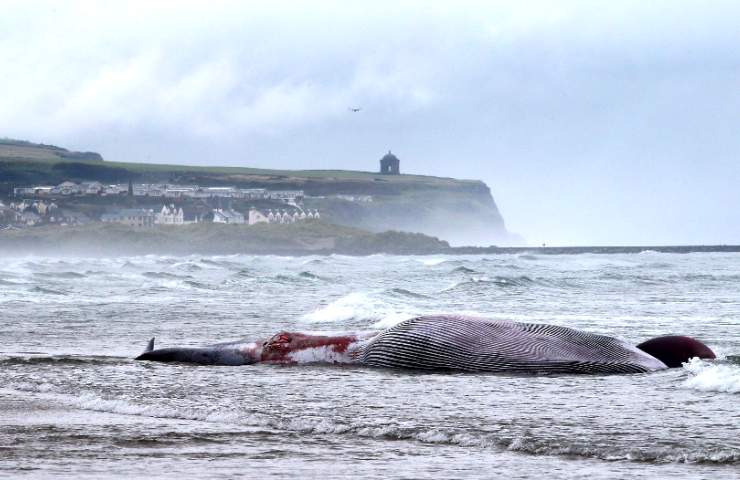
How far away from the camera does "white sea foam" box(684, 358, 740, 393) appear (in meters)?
8.94

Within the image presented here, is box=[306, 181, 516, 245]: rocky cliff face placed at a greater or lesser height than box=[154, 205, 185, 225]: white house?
greater

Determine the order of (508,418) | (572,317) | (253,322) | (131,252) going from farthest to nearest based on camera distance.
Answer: (131,252) < (572,317) < (253,322) < (508,418)

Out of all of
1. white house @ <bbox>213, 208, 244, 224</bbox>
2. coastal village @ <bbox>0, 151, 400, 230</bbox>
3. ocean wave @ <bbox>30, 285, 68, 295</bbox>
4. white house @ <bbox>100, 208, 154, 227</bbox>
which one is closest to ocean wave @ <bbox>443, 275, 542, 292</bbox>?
ocean wave @ <bbox>30, 285, 68, 295</bbox>

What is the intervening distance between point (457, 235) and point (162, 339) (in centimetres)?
17717

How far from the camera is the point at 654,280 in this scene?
127 feet

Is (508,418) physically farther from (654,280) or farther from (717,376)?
(654,280)

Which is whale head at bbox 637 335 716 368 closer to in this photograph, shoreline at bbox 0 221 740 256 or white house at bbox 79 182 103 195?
shoreline at bbox 0 221 740 256

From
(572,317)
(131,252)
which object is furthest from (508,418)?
(131,252)

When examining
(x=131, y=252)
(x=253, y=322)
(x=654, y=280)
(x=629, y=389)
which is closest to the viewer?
(x=629, y=389)

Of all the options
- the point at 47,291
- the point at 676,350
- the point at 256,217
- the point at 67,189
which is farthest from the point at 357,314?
the point at 256,217

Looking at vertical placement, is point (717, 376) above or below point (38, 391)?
above

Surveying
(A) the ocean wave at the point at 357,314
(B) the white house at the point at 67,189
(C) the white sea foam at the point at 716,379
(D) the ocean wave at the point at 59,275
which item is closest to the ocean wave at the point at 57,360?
(C) the white sea foam at the point at 716,379

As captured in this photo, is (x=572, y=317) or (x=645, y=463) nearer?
(x=645, y=463)

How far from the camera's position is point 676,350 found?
10.8 metres
